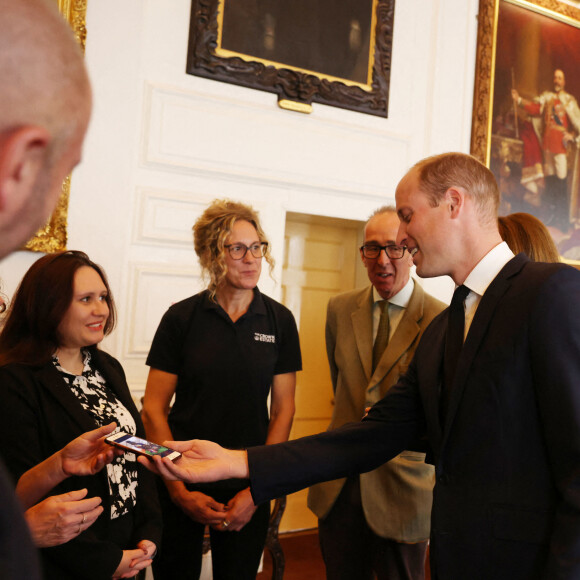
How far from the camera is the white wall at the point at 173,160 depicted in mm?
4457

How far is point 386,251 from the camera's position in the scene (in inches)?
119

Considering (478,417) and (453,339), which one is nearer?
(478,417)

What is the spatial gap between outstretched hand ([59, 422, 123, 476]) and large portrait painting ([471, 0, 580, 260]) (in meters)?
5.01

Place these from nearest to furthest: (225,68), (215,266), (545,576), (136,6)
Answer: (545,576)
(215,266)
(136,6)
(225,68)

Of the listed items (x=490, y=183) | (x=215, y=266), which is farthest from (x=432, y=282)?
(x=490, y=183)

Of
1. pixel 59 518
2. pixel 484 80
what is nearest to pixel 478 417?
pixel 59 518

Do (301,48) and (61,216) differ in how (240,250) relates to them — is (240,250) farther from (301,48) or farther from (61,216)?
(301,48)

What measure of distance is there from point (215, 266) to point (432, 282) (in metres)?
3.20

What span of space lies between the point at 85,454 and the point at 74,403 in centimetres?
32

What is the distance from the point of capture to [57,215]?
13.8ft

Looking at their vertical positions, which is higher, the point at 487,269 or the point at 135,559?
the point at 487,269

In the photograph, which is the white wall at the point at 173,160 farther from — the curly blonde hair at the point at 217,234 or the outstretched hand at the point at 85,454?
the outstretched hand at the point at 85,454

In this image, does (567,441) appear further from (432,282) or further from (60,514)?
(432,282)

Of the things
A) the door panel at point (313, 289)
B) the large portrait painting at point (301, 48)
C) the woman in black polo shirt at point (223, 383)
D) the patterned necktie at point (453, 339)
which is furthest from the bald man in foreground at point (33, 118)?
the door panel at point (313, 289)
